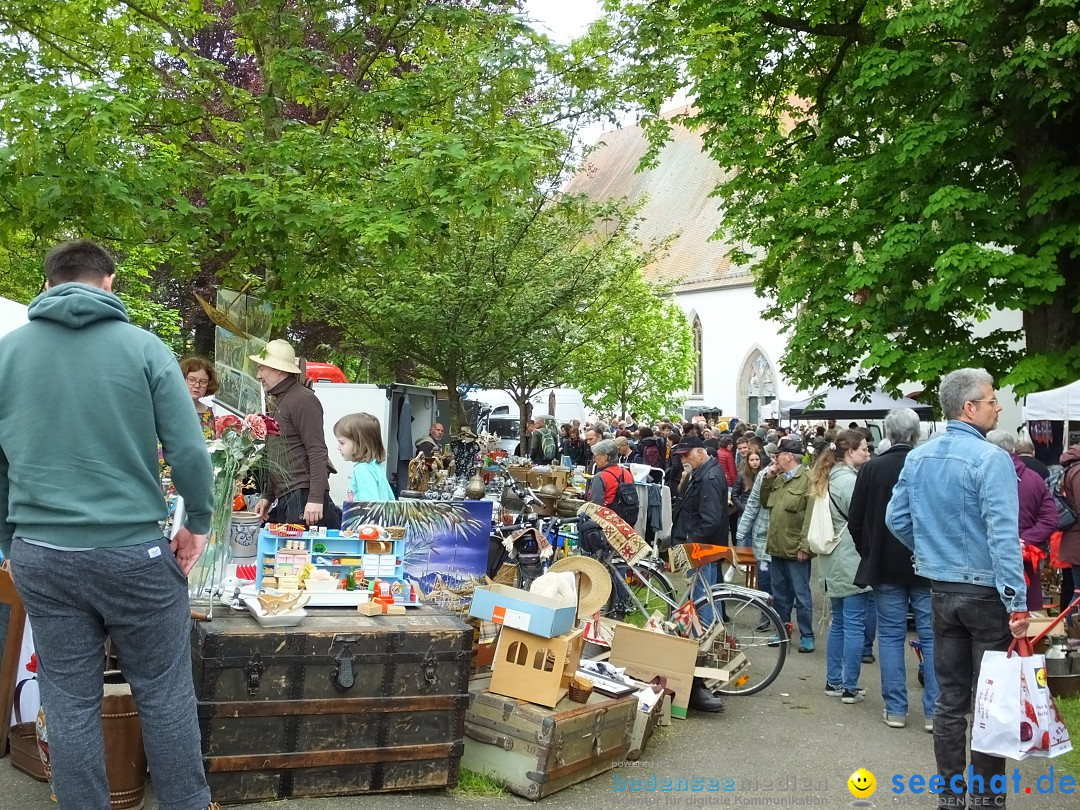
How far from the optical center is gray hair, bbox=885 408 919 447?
6602mm

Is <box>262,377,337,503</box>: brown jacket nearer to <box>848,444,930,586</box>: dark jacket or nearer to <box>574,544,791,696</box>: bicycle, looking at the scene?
<box>574,544,791,696</box>: bicycle

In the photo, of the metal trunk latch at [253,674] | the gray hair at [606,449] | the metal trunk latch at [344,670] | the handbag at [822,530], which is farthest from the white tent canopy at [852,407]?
the metal trunk latch at [253,674]

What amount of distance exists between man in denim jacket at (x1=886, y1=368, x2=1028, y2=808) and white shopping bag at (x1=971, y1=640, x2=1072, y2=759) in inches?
7.5

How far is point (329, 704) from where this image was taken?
4.77m

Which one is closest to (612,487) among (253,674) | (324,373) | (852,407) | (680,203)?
(253,674)

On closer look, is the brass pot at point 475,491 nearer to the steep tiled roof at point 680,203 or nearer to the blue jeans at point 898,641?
the blue jeans at point 898,641

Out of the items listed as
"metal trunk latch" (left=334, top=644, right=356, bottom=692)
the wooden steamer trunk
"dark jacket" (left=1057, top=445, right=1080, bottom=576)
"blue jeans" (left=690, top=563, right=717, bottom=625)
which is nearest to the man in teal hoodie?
the wooden steamer trunk

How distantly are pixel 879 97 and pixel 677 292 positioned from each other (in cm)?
4113

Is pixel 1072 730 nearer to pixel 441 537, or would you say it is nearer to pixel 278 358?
pixel 441 537

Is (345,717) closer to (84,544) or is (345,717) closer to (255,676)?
(255,676)

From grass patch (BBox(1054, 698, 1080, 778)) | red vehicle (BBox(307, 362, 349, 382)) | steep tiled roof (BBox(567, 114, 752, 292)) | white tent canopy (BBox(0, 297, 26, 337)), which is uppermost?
steep tiled roof (BBox(567, 114, 752, 292))

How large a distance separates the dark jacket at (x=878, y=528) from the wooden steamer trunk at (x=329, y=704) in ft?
9.21

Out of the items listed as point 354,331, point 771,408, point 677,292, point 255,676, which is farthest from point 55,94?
point 677,292

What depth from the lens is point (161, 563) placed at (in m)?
3.52
